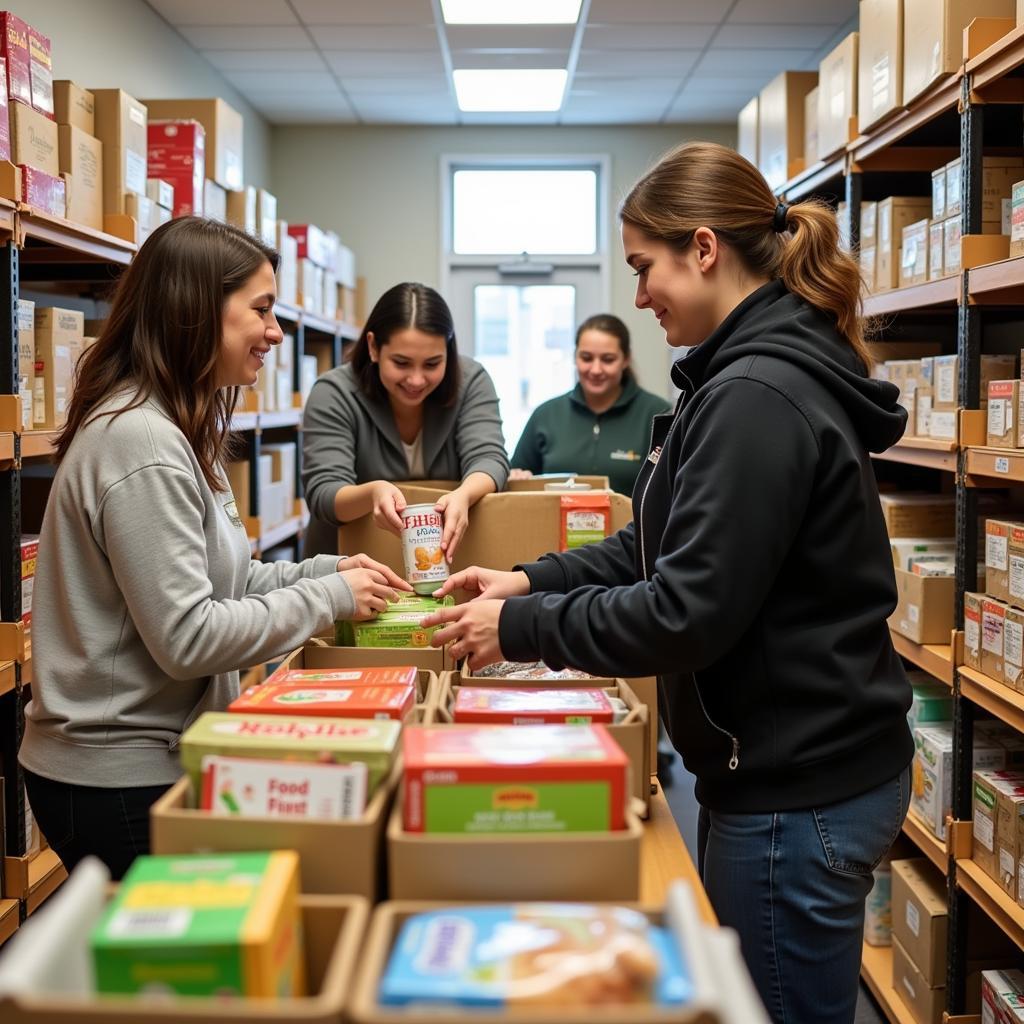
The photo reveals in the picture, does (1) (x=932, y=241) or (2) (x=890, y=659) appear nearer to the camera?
(2) (x=890, y=659)

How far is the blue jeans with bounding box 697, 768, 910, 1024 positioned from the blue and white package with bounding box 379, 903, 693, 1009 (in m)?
0.66

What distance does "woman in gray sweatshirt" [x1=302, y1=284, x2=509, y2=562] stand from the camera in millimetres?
2488

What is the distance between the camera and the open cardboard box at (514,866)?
3.17ft

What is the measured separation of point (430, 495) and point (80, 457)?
86cm

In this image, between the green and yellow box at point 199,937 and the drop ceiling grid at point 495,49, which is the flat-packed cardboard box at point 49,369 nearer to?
the green and yellow box at point 199,937

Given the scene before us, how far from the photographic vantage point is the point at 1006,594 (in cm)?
238

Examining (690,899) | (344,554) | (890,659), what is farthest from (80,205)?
(690,899)

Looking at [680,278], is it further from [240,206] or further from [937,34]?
[240,206]

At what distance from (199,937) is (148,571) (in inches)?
29.1

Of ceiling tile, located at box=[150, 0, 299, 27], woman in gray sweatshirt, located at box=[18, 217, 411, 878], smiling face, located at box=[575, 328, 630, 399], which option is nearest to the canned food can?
woman in gray sweatshirt, located at box=[18, 217, 411, 878]

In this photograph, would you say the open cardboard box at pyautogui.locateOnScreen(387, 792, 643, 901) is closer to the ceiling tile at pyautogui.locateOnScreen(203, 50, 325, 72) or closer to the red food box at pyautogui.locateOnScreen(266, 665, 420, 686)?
the red food box at pyautogui.locateOnScreen(266, 665, 420, 686)

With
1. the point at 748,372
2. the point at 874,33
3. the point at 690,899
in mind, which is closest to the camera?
the point at 690,899

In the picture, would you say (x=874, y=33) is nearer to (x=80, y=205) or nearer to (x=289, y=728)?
(x=80, y=205)

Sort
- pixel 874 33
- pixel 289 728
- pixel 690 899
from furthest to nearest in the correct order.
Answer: pixel 874 33
pixel 289 728
pixel 690 899
